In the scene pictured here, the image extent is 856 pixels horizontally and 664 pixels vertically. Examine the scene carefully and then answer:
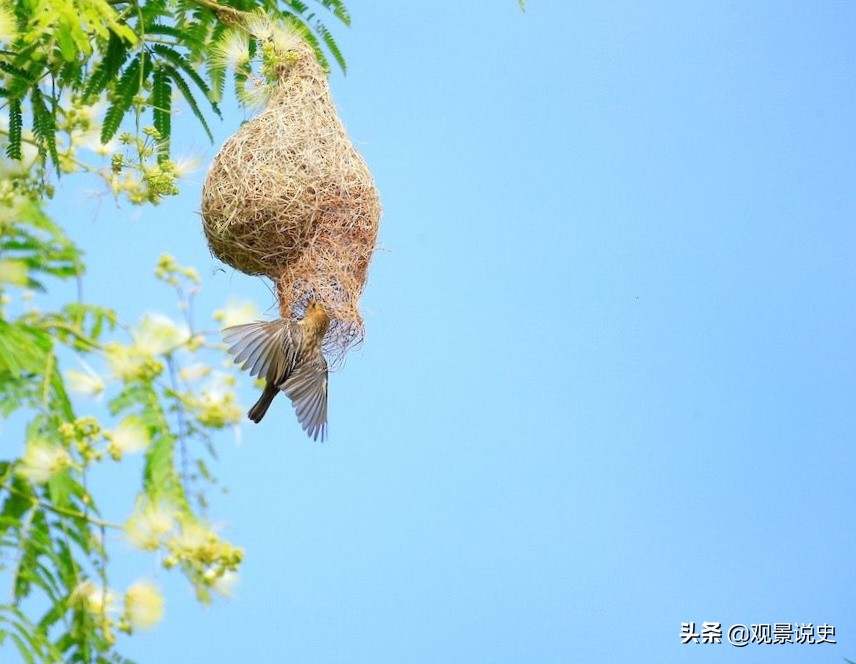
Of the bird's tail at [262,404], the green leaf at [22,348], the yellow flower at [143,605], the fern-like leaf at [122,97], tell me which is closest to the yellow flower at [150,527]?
the yellow flower at [143,605]

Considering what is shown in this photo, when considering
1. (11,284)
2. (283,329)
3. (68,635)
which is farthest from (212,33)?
(68,635)

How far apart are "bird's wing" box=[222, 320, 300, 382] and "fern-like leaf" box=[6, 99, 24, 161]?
30.5 inches

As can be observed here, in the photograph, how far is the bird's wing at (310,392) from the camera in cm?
372

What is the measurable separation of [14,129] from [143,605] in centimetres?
136

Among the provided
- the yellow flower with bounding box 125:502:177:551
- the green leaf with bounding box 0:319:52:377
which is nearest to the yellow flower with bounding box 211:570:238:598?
the yellow flower with bounding box 125:502:177:551

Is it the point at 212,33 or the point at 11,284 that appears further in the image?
the point at 11,284

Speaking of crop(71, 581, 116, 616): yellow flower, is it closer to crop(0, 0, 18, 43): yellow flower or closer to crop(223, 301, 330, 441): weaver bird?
crop(223, 301, 330, 441): weaver bird

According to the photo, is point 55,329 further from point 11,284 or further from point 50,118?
point 50,118

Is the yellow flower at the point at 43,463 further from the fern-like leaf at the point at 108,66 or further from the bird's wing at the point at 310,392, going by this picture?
the fern-like leaf at the point at 108,66

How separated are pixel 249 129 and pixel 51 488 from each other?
3.92ft

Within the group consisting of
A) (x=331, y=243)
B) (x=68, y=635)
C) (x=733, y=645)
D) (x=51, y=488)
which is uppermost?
(x=331, y=243)

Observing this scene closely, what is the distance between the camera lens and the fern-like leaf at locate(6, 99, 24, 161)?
360 cm

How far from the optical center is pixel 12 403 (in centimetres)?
412

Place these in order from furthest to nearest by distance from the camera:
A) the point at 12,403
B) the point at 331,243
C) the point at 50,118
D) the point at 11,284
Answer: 1. the point at 11,284
2. the point at 12,403
3. the point at 331,243
4. the point at 50,118
